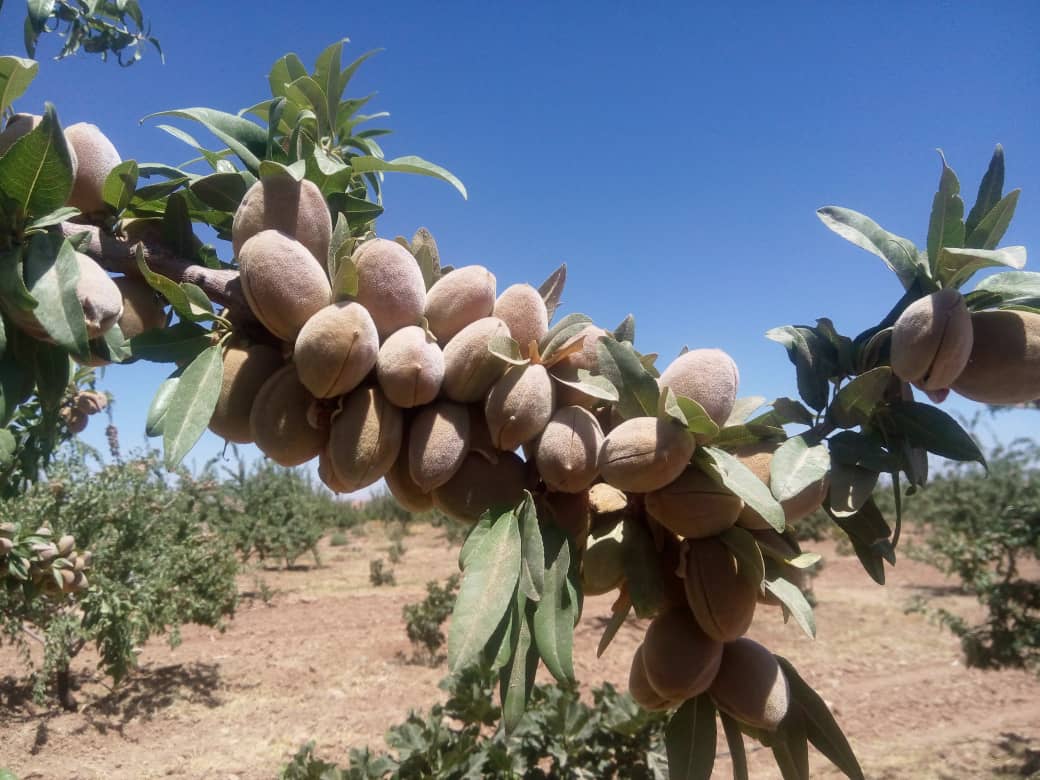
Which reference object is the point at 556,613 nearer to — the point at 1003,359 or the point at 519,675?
the point at 519,675

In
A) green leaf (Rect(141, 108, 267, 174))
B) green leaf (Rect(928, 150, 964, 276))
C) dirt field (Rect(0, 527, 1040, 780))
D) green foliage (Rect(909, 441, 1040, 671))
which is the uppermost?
green leaf (Rect(141, 108, 267, 174))

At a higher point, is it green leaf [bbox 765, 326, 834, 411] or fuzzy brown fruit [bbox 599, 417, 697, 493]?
green leaf [bbox 765, 326, 834, 411]

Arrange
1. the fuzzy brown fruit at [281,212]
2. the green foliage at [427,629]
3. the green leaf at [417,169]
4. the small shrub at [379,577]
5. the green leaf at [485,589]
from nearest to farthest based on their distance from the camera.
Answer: the green leaf at [485,589] → the fuzzy brown fruit at [281,212] → the green leaf at [417,169] → the green foliage at [427,629] → the small shrub at [379,577]

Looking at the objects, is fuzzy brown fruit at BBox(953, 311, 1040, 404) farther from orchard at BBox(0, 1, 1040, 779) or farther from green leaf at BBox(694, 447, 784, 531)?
green leaf at BBox(694, 447, 784, 531)

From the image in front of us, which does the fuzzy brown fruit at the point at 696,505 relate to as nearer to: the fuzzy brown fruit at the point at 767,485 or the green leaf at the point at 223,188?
the fuzzy brown fruit at the point at 767,485

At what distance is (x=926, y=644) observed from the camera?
9789 mm

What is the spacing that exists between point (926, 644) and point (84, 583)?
1081cm

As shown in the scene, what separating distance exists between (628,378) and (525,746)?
13.5ft

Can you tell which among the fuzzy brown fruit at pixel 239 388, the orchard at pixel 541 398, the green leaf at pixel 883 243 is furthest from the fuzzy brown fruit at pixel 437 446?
the green leaf at pixel 883 243

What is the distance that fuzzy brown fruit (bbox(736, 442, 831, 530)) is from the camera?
736 millimetres

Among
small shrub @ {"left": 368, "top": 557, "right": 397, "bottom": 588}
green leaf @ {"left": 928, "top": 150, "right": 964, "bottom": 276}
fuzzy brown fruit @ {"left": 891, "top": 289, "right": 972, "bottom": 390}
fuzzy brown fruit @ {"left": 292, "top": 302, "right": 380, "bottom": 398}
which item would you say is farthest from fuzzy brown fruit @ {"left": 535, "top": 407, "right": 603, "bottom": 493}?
small shrub @ {"left": 368, "top": 557, "right": 397, "bottom": 588}

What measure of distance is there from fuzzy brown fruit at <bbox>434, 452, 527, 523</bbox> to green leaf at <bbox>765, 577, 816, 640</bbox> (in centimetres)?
33

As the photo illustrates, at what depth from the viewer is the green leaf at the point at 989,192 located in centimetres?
81

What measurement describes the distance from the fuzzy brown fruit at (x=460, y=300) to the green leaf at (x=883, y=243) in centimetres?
45
